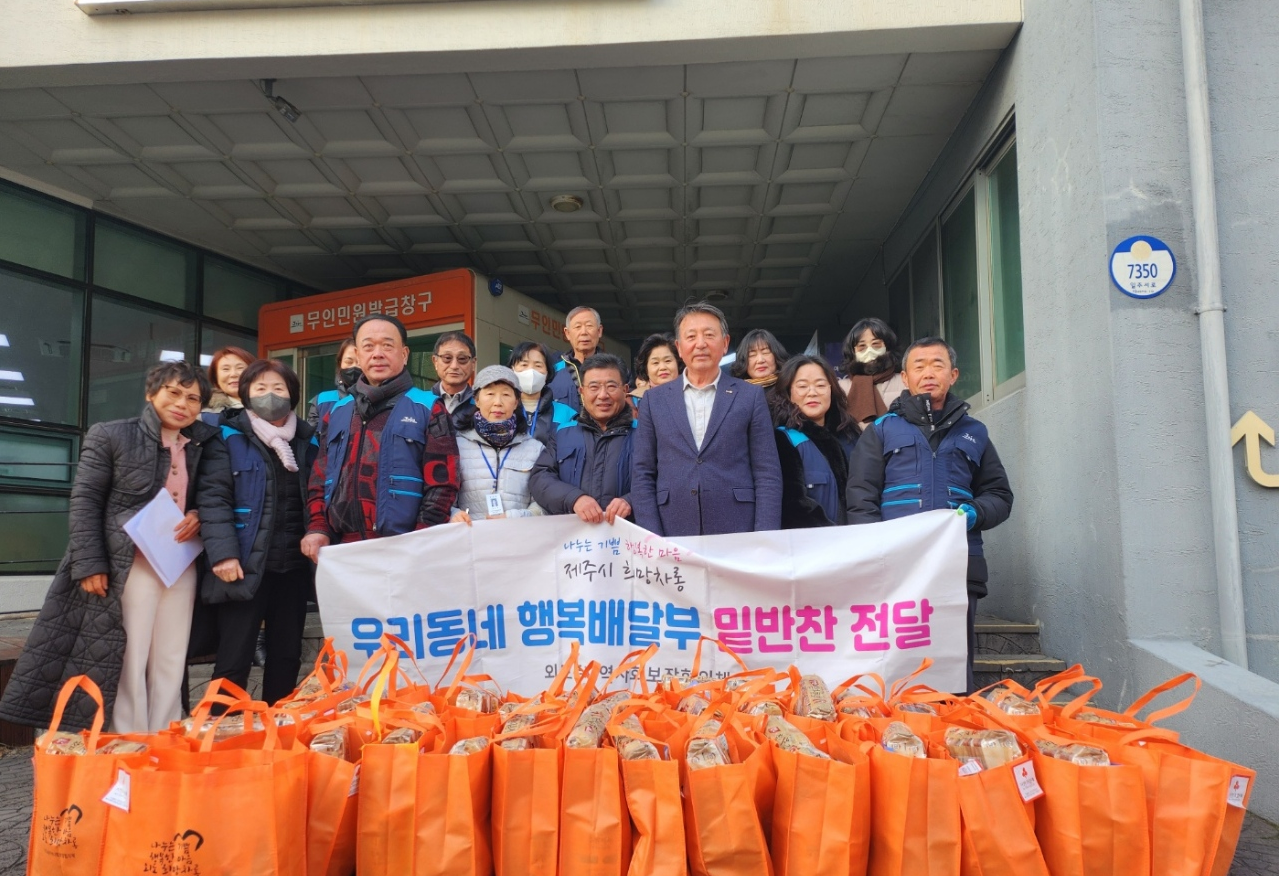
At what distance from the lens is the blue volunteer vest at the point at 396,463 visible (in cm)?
386

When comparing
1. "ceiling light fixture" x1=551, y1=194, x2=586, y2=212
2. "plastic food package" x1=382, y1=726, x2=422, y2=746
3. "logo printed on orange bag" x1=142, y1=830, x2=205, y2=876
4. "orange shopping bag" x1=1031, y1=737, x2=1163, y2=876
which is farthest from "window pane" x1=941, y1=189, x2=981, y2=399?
"logo printed on orange bag" x1=142, y1=830, x2=205, y2=876

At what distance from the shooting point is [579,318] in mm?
5777

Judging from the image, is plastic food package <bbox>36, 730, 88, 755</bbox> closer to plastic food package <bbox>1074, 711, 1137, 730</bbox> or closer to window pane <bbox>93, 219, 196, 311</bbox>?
plastic food package <bbox>1074, 711, 1137, 730</bbox>

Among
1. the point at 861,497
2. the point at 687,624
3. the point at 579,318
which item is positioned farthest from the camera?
the point at 579,318

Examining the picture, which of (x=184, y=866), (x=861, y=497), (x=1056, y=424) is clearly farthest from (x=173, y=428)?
(x=1056, y=424)

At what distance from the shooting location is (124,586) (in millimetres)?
3457

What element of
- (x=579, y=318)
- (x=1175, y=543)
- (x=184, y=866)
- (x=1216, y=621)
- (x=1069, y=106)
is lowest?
(x=184, y=866)

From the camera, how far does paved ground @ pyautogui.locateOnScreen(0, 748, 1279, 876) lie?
2.63 metres

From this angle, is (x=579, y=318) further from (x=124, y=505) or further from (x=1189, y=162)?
(x=1189, y=162)

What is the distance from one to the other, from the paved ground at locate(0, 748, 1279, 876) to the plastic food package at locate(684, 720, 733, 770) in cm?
168

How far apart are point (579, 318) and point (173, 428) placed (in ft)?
8.98

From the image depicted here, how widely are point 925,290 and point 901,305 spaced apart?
912mm

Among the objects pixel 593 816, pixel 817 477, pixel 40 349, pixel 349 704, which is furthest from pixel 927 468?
pixel 40 349

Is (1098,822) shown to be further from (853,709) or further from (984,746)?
(853,709)
